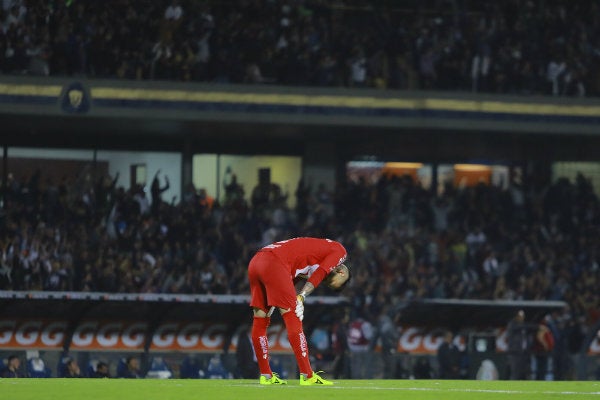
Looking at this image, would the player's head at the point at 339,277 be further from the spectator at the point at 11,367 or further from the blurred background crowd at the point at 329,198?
the blurred background crowd at the point at 329,198

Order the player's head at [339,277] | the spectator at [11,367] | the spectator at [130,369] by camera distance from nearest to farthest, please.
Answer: the player's head at [339,277]
the spectator at [11,367]
the spectator at [130,369]

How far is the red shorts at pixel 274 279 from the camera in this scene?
1309cm

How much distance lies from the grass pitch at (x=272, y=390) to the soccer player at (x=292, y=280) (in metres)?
0.38

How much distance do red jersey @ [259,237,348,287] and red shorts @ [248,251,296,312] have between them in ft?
0.29

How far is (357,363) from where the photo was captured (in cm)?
2631

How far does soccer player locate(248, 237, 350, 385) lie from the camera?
13.1 m

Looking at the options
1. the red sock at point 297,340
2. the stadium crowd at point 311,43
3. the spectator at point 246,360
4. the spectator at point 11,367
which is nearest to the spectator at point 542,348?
the spectator at point 246,360

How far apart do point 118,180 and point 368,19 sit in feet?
23.0

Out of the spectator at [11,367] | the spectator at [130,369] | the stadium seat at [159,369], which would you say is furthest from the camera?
the stadium seat at [159,369]

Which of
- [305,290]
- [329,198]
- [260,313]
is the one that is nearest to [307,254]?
[305,290]

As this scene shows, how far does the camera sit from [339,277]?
13.2 m

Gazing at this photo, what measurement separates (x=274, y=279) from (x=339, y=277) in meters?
0.60

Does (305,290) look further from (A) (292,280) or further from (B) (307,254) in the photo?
(B) (307,254)

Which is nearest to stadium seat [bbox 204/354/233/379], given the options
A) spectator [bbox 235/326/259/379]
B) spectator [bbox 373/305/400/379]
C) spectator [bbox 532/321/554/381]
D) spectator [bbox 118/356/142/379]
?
spectator [bbox 235/326/259/379]
